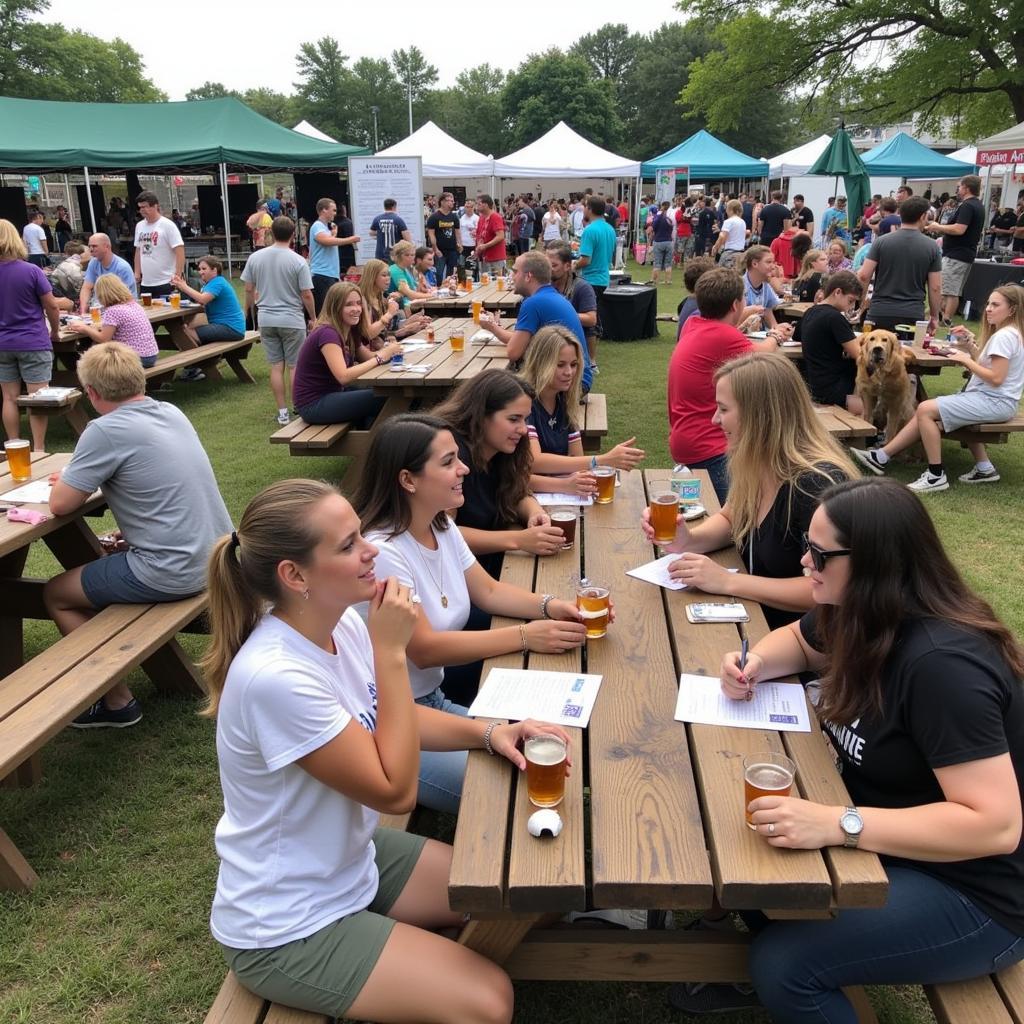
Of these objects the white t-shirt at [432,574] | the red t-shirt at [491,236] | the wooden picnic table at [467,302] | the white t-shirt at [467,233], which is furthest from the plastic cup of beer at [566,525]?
the white t-shirt at [467,233]

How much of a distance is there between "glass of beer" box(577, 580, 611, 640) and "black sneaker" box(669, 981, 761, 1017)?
0.92 metres

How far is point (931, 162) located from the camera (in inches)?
804

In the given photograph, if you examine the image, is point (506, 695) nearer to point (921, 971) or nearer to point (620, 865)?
point (620, 865)

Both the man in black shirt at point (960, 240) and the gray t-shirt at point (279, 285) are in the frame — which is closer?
the gray t-shirt at point (279, 285)

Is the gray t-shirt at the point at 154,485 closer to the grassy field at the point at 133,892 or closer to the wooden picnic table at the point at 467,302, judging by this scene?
the grassy field at the point at 133,892

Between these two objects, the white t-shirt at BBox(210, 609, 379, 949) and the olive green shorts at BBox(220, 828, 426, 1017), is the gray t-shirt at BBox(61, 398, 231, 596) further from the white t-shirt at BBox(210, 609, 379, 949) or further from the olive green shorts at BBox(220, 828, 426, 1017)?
the olive green shorts at BBox(220, 828, 426, 1017)

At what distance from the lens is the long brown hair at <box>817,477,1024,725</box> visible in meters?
1.69

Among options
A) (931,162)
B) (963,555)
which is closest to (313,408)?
(963,555)

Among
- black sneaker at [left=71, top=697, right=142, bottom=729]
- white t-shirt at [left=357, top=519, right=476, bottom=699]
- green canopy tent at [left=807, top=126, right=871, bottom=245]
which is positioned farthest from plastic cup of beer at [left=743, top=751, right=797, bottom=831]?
green canopy tent at [left=807, top=126, right=871, bottom=245]

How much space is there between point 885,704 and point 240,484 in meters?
5.43

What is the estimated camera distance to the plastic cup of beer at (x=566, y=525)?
3.04 metres

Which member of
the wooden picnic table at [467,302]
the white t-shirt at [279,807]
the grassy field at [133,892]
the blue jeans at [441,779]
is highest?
the wooden picnic table at [467,302]

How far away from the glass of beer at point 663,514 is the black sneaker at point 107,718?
7.41 ft

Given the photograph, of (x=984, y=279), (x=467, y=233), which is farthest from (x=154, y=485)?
(x=467, y=233)
